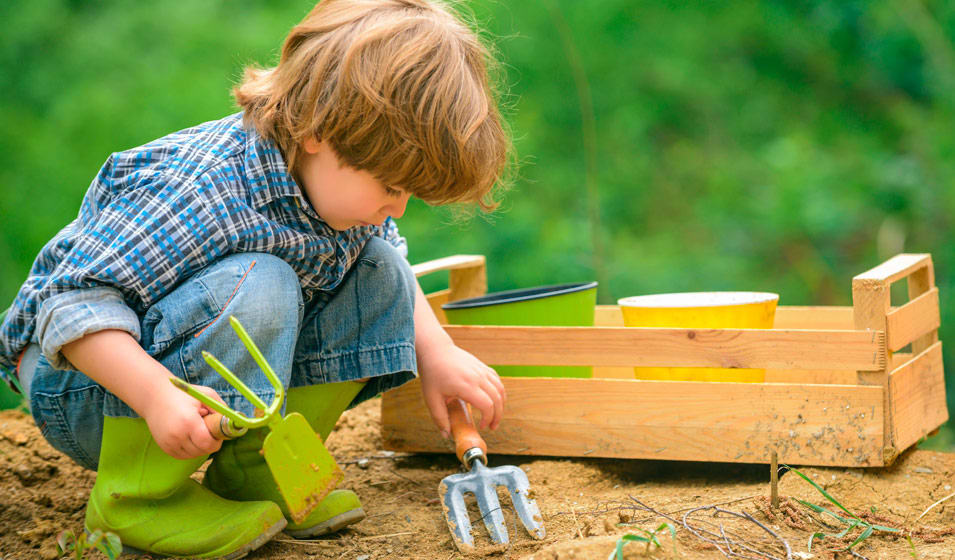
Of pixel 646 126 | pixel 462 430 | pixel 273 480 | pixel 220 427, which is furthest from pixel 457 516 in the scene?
pixel 646 126

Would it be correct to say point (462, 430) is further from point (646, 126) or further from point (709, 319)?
point (646, 126)

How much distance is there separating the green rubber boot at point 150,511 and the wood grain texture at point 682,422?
0.57 m

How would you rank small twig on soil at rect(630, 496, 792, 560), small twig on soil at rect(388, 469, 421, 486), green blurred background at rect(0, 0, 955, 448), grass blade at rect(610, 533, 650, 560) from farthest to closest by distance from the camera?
1. green blurred background at rect(0, 0, 955, 448)
2. small twig on soil at rect(388, 469, 421, 486)
3. small twig on soil at rect(630, 496, 792, 560)
4. grass blade at rect(610, 533, 650, 560)

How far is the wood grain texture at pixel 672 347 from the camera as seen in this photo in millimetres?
1509

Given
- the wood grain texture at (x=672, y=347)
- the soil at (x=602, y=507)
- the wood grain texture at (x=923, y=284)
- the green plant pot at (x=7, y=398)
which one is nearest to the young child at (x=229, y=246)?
the soil at (x=602, y=507)

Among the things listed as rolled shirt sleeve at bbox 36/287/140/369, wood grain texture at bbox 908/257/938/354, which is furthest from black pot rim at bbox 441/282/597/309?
rolled shirt sleeve at bbox 36/287/140/369

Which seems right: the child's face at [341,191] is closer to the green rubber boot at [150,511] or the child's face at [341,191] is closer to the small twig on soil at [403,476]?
the green rubber boot at [150,511]

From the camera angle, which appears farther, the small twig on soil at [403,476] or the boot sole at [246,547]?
the small twig on soil at [403,476]

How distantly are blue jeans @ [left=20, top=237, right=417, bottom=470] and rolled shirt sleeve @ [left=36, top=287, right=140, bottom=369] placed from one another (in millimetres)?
80

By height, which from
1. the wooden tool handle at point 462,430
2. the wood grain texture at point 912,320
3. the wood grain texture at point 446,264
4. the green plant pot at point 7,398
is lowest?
the green plant pot at point 7,398

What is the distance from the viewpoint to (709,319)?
1.69 metres

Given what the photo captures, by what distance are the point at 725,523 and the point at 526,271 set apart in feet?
7.51

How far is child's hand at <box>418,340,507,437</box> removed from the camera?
1.43m

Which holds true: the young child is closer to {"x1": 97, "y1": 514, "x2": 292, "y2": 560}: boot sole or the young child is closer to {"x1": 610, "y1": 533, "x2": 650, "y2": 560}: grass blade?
{"x1": 97, "y1": 514, "x2": 292, "y2": 560}: boot sole
